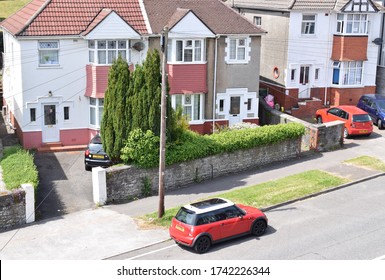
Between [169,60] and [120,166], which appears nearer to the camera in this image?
[120,166]

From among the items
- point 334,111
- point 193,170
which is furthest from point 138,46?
point 334,111

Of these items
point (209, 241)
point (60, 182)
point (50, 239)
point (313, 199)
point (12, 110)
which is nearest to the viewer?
point (209, 241)

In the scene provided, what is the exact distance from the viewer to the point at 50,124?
32.8 meters

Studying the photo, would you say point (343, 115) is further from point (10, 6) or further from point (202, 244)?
point (10, 6)

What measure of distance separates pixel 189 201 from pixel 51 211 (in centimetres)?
562

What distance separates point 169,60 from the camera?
33500mm

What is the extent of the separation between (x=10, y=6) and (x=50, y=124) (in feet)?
121

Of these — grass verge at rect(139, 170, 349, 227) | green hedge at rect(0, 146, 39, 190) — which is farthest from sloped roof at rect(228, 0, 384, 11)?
green hedge at rect(0, 146, 39, 190)

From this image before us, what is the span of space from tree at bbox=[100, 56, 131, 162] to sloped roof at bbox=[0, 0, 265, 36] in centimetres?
582

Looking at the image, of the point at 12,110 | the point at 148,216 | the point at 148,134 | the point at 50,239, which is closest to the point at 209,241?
the point at 148,216

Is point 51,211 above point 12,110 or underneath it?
underneath

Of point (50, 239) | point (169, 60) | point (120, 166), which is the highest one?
point (169, 60)

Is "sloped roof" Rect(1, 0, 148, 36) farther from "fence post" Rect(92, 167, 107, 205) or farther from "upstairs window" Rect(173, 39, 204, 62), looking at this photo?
"fence post" Rect(92, 167, 107, 205)

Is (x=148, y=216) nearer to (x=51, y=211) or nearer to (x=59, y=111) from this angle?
(x=51, y=211)
